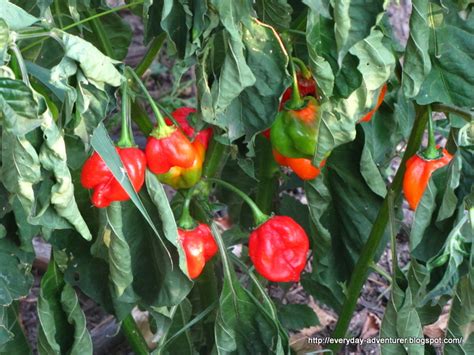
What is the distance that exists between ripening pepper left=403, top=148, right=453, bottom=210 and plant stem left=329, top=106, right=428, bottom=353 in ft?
0.19

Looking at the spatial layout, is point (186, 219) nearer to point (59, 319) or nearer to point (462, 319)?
point (59, 319)

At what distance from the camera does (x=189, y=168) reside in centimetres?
133

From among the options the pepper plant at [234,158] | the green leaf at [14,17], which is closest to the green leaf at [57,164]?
the pepper plant at [234,158]

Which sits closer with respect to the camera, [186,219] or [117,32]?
[186,219]

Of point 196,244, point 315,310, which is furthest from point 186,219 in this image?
point 315,310

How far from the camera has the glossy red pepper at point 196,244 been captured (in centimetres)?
131

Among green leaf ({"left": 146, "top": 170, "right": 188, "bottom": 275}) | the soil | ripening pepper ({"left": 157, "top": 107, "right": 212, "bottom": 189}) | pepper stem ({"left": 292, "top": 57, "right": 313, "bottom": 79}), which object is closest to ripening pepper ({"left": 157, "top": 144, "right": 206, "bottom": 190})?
ripening pepper ({"left": 157, "top": 107, "right": 212, "bottom": 189})

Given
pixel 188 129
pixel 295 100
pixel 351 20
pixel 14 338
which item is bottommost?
pixel 14 338

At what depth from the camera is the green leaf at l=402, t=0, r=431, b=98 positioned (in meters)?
1.06

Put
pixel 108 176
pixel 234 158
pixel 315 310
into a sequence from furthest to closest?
pixel 315 310
pixel 234 158
pixel 108 176

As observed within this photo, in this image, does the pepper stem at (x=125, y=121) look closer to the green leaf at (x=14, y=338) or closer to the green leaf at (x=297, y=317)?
the green leaf at (x=14, y=338)

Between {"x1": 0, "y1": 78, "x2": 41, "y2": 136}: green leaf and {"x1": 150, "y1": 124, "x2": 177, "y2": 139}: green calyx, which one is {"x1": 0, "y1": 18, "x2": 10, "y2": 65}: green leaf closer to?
{"x1": 0, "y1": 78, "x2": 41, "y2": 136}: green leaf

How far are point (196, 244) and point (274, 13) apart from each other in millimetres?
404

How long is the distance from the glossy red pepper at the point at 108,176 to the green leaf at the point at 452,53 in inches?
17.1
